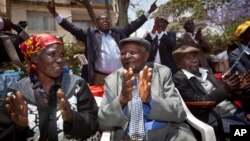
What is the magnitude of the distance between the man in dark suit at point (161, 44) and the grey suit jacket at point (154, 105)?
2.85m

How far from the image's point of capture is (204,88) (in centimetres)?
404

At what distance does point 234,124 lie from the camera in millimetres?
3922

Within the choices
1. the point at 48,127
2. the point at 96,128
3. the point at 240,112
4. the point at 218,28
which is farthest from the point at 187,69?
the point at 218,28

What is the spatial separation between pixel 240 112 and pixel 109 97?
1516mm

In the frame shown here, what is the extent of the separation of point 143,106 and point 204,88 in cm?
99

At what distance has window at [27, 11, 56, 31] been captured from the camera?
28.4m

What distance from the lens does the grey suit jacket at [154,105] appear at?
10.4 ft

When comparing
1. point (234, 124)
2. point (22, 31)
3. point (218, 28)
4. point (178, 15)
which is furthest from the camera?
point (178, 15)

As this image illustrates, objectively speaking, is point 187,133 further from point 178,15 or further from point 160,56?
point 178,15

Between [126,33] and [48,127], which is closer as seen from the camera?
[48,127]

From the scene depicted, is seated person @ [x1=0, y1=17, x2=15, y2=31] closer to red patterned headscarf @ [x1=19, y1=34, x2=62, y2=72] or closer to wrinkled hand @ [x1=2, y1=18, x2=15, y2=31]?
wrinkled hand @ [x1=2, y1=18, x2=15, y2=31]

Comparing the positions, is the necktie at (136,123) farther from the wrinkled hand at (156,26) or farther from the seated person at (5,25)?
the wrinkled hand at (156,26)

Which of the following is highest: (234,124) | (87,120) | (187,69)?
(187,69)

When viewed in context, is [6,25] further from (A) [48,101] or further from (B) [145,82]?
(B) [145,82]
